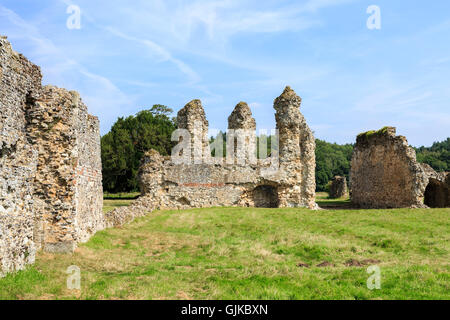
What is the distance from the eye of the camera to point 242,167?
884 inches

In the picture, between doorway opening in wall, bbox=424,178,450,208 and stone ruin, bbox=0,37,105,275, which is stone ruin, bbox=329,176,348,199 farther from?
stone ruin, bbox=0,37,105,275

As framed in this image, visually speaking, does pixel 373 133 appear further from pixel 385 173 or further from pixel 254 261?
pixel 254 261

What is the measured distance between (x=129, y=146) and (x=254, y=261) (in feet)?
106

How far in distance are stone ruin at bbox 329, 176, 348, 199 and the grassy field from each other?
21949 mm

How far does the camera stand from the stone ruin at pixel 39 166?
7.89 m

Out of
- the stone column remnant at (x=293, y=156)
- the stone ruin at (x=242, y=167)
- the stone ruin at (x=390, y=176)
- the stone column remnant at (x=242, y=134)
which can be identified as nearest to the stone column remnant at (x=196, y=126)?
the stone ruin at (x=242, y=167)

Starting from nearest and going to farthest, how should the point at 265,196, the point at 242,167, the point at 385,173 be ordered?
the point at 242,167
the point at 265,196
the point at 385,173

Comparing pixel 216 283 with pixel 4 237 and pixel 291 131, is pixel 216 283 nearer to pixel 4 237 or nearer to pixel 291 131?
pixel 4 237

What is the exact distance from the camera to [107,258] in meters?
9.83

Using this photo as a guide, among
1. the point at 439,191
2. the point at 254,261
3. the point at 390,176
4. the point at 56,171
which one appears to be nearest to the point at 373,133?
the point at 390,176

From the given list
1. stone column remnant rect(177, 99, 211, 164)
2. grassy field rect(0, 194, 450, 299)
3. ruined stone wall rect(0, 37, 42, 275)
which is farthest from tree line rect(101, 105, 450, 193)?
ruined stone wall rect(0, 37, 42, 275)

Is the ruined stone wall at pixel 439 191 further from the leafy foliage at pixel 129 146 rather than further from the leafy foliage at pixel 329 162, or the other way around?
the leafy foliage at pixel 329 162
